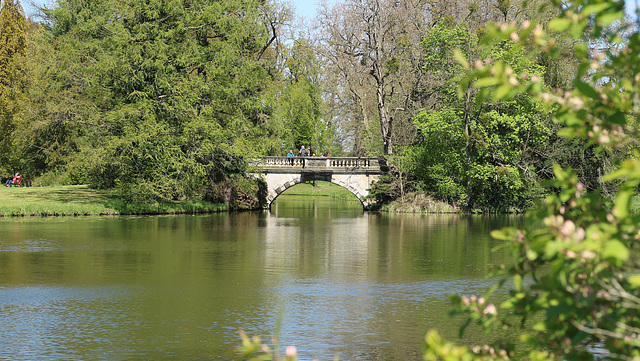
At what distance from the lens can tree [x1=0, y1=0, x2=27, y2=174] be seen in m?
45.5

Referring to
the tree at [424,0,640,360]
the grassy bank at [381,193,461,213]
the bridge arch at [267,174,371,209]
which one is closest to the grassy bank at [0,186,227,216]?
the bridge arch at [267,174,371,209]

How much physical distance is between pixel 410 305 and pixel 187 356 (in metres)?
5.25

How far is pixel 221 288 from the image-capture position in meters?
16.4

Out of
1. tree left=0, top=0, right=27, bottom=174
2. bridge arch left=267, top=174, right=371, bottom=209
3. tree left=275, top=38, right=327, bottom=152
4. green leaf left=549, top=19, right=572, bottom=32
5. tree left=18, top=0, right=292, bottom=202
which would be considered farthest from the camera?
tree left=275, top=38, right=327, bottom=152

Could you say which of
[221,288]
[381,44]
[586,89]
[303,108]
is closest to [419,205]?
[381,44]

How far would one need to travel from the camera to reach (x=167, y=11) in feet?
120

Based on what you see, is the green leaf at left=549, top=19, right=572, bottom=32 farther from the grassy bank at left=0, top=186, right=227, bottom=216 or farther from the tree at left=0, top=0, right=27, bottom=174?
the tree at left=0, top=0, right=27, bottom=174

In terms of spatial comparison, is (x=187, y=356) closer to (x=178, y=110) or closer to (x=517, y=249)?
(x=517, y=249)

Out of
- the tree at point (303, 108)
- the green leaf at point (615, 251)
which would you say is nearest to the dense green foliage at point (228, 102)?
the tree at point (303, 108)

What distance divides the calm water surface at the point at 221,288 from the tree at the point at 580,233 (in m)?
1.60

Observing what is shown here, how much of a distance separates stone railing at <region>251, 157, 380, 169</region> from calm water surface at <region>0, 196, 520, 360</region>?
13.6 metres

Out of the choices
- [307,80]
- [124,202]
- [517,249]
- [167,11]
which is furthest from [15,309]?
[307,80]

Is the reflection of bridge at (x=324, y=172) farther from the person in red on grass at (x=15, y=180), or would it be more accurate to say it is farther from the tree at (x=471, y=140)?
the person in red on grass at (x=15, y=180)

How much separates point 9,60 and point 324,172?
2059 centimetres
